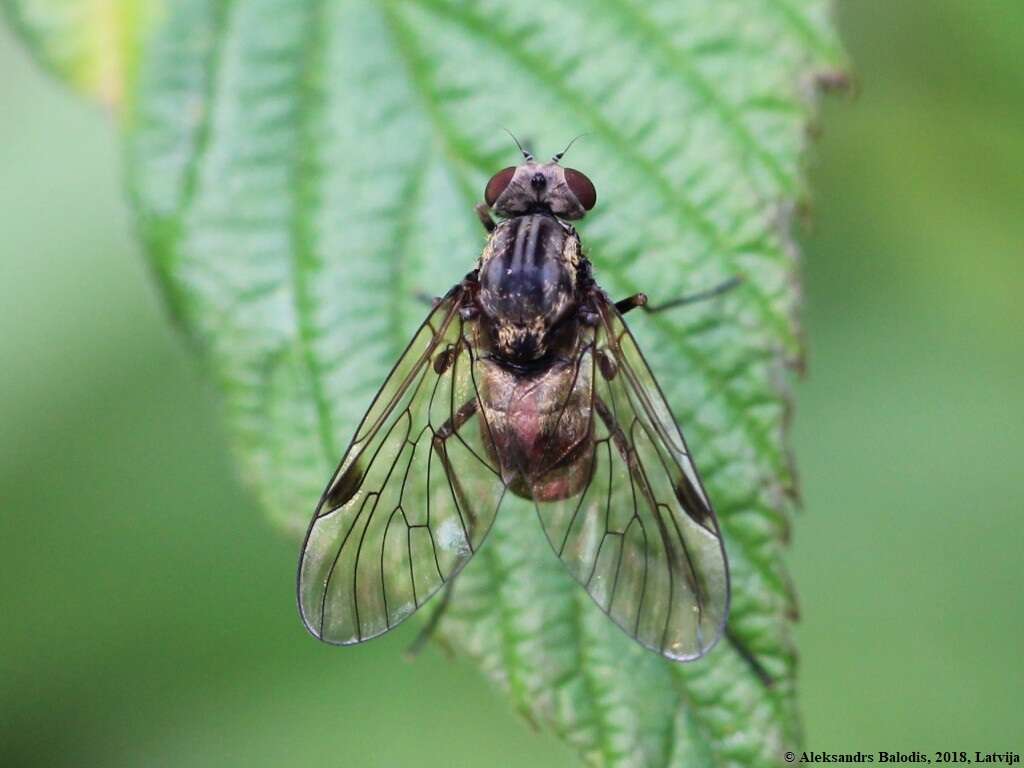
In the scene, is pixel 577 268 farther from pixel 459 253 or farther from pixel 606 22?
pixel 606 22

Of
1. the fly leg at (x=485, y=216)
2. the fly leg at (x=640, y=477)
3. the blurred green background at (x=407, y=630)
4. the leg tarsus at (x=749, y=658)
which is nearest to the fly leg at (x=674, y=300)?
the fly leg at (x=640, y=477)

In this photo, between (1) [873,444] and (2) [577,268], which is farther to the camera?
(1) [873,444]

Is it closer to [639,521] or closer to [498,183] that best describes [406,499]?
[639,521]

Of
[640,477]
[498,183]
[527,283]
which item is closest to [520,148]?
[498,183]

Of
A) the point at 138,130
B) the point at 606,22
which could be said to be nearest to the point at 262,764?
the point at 138,130

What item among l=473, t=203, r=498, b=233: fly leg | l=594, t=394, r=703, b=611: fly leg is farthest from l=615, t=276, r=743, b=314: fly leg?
l=473, t=203, r=498, b=233: fly leg

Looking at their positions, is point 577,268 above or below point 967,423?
above

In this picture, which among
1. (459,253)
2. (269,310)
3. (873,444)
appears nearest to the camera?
(269,310)
